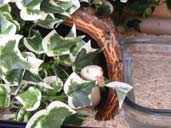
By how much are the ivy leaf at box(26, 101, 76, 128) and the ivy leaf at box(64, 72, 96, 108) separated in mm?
22

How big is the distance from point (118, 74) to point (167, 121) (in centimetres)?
A: 12

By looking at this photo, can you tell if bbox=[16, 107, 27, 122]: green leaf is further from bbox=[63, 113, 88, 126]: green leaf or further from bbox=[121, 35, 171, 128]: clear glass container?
bbox=[121, 35, 171, 128]: clear glass container

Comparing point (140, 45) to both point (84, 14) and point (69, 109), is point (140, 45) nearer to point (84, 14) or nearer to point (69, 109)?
point (84, 14)

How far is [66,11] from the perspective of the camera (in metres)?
0.63

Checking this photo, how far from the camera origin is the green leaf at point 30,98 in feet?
1.81

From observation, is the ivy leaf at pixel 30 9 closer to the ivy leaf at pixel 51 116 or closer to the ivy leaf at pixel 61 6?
the ivy leaf at pixel 61 6

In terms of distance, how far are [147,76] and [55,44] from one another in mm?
337

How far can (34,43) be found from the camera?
1.97ft

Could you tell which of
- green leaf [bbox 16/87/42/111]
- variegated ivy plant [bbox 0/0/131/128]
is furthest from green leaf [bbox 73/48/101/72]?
green leaf [bbox 16/87/42/111]

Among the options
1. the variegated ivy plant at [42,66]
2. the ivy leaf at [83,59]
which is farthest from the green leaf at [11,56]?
the ivy leaf at [83,59]

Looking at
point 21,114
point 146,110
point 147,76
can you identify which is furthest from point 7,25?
point 147,76

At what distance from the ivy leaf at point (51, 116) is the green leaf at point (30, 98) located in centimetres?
1

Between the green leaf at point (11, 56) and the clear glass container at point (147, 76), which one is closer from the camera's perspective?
the green leaf at point (11, 56)

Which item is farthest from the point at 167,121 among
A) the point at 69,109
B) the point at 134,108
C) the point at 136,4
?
the point at 136,4
